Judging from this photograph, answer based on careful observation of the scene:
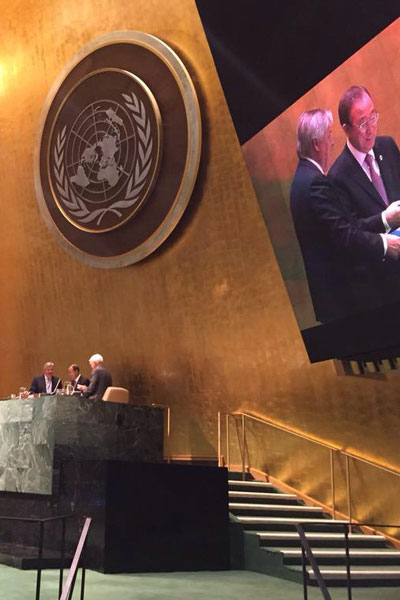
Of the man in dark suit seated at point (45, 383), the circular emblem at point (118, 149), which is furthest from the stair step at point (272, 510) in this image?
the circular emblem at point (118, 149)

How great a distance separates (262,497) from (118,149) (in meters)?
5.90

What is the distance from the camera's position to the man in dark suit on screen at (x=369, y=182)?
7820mm

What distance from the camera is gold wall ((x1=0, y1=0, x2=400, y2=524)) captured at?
32.8 ft

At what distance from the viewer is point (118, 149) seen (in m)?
→ 12.1

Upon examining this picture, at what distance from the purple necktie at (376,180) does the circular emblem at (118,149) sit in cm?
352

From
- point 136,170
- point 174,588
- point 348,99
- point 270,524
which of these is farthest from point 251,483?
point 136,170

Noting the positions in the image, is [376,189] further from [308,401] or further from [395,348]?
[308,401]

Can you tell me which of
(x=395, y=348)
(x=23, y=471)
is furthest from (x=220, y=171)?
(x=23, y=471)

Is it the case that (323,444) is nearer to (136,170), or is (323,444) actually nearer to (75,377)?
(75,377)

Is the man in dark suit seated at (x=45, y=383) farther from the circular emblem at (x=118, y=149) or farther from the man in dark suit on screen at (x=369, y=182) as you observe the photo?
the man in dark suit on screen at (x=369, y=182)

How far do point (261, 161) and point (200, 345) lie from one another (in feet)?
9.94

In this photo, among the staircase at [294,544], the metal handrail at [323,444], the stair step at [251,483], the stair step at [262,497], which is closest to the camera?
the staircase at [294,544]

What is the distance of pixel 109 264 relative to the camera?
1220 centimetres

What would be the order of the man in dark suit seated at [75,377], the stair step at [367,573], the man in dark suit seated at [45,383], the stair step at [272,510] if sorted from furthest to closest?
the man in dark suit seated at [45,383] → the man in dark suit seated at [75,377] → the stair step at [272,510] → the stair step at [367,573]
